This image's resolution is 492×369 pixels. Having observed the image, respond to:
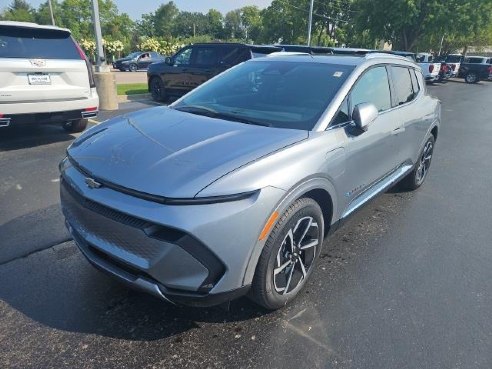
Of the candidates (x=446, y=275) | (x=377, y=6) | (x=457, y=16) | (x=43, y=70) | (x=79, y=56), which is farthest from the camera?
(x=377, y=6)

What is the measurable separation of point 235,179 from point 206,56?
363 inches

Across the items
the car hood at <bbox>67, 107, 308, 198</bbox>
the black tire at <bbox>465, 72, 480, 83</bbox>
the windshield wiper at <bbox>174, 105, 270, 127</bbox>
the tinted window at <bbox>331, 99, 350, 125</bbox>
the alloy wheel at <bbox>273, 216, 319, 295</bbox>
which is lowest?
the black tire at <bbox>465, 72, 480, 83</bbox>

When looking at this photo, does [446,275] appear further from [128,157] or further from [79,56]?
[79,56]

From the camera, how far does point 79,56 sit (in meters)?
6.27

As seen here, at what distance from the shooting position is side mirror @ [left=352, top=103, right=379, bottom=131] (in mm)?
2910

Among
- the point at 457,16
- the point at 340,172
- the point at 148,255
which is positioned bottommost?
the point at 148,255

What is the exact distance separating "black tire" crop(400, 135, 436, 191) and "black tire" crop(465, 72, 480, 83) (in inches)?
1102

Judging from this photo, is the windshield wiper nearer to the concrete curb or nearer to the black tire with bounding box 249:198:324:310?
the black tire with bounding box 249:198:324:310

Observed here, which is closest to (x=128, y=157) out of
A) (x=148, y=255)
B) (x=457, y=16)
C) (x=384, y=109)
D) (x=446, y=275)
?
(x=148, y=255)

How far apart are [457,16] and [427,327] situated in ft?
97.4

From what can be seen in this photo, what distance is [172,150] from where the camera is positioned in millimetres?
2408

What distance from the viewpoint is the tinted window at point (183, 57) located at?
10977 mm

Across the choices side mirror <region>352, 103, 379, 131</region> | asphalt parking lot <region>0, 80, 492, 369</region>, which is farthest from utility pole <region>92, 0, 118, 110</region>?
side mirror <region>352, 103, 379, 131</region>

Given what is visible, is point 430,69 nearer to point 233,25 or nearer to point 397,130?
point 397,130
